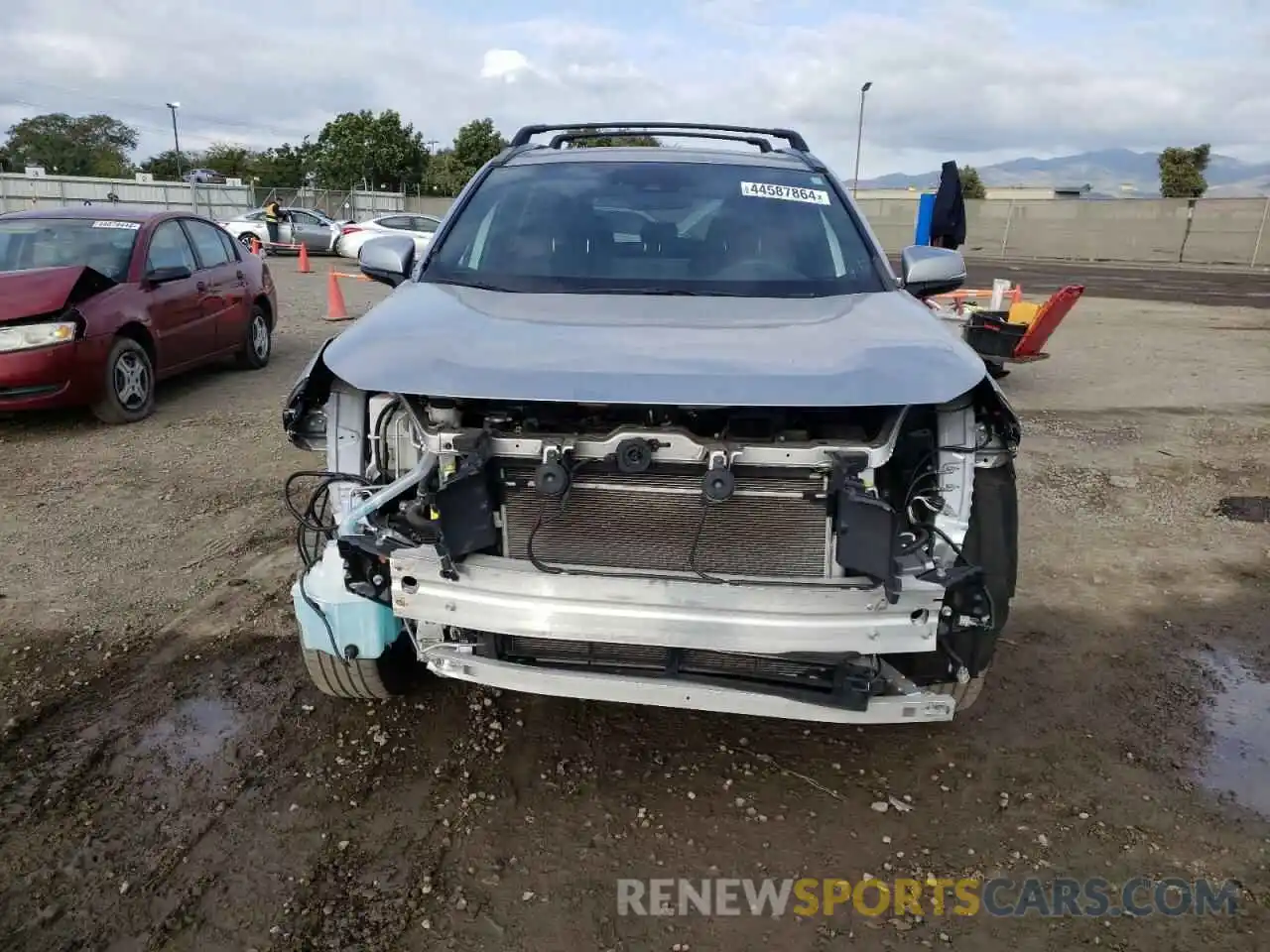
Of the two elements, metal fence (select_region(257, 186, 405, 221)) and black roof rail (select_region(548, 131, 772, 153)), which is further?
metal fence (select_region(257, 186, 405, 221))

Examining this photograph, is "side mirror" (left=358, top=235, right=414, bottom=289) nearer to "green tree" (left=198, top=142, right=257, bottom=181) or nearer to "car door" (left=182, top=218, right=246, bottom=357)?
"car door" (left=182, top=218, right=246, bottom=357)

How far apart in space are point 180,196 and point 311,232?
1252 centimetres

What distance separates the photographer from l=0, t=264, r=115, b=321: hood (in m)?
6.15

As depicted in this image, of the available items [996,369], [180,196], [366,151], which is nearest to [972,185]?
[366,151]

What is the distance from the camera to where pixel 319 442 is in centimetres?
294

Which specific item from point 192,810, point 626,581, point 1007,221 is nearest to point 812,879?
point 626,581

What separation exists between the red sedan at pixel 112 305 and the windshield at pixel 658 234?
390cm

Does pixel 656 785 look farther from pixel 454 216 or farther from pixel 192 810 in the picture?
pixel 454 216

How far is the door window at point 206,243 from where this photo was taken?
8070 mm

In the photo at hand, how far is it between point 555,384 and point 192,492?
3958 mm

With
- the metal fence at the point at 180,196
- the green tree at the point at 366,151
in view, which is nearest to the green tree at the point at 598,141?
the metal fence at the point at 180,196

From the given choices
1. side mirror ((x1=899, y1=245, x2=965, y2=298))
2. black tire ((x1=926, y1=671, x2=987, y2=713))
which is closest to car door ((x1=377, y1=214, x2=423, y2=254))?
side mirror ((x1=899, y1=245, x2=965, y2=298))

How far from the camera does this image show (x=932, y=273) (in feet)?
12.5

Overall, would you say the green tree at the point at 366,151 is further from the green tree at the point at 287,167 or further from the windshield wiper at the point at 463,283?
the windshield wiper at the point at 463,283
